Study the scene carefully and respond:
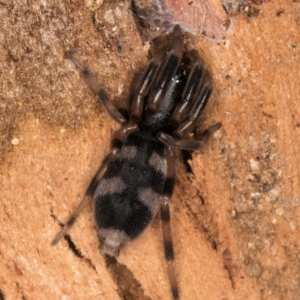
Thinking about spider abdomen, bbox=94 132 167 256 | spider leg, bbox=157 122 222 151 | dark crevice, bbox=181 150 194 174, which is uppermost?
spider leg, bbox=157 122 222 151

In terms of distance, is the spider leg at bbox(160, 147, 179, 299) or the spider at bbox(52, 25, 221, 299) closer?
the spider at bbox(52, 25, 221, 299)

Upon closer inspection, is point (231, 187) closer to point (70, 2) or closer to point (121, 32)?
point (121, 32)

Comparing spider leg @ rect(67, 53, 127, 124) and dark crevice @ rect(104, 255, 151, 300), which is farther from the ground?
spider leg @ rect(67, 53, 127, 124)

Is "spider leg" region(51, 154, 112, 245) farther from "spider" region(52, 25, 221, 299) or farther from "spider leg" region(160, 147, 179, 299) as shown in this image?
"spider leg" region(160, 147, 179, 299)

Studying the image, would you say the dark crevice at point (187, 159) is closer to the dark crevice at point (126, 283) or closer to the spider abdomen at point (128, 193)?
the spider abdomen at point (128, 193)

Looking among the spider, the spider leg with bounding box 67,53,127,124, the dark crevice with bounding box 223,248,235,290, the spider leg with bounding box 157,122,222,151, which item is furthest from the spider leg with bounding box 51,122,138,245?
the dark crevice with bounding box 223,248,235,290

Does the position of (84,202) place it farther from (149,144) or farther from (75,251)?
(149,144)
